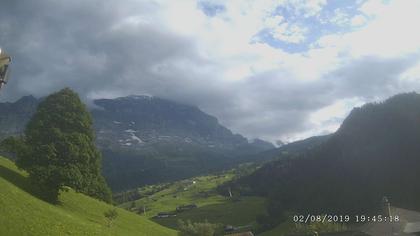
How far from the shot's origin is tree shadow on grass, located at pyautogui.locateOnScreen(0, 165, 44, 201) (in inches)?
2498

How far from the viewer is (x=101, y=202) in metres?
87.4

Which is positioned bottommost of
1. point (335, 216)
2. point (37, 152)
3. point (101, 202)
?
point (335, 216)

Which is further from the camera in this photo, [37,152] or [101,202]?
[101,202]

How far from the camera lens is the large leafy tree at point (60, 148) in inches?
2463

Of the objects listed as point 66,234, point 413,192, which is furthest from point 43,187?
point 413,192

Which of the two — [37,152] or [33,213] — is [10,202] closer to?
[33,213]

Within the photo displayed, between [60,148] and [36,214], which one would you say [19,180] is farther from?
[36,214]

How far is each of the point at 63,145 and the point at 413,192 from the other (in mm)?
165860

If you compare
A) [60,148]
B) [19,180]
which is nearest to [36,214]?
[60,148]

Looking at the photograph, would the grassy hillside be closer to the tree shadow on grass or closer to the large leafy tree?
the tree shadow on grass

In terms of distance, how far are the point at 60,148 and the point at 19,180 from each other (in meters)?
8.29

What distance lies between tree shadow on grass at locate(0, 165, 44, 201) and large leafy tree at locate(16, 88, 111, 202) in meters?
1.62

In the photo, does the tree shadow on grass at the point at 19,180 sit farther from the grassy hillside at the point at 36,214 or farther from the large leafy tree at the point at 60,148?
the large leafy tree at the point at 60,148

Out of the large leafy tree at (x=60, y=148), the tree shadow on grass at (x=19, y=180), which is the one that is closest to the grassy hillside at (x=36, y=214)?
the tree shadow on grass at (x=19, y=180)
